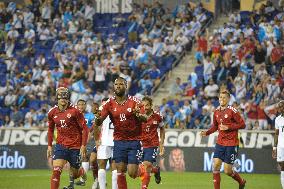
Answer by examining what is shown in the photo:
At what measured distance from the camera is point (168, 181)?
933 inches

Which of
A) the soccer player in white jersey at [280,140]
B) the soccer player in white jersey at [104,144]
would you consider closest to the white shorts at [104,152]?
the soccer player in white jersey at [104,144]

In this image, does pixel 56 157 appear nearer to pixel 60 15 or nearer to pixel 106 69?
pixel 106 69

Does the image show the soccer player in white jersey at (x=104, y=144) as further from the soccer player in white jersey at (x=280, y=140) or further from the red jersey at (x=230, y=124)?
the soccer player in white jersey at (x=280, y=140)

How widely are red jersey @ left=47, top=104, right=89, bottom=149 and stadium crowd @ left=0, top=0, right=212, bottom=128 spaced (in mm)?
13803

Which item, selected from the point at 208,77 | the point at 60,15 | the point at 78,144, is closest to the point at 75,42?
the point at 60,15

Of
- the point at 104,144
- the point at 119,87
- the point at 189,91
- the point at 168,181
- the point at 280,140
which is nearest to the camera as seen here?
the point at 119,87

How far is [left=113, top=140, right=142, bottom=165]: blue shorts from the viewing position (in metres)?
15.2

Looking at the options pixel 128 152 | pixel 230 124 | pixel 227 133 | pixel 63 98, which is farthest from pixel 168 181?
pixel 128 152

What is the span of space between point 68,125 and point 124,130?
1.74m

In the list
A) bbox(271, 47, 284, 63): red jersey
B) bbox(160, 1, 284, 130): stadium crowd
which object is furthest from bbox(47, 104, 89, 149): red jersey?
bbox(271, 47, 284, 63): red jersey

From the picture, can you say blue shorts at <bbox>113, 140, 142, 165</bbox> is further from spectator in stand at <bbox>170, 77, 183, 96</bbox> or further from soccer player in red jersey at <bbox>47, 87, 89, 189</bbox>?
spectator in stand at <bbox>170, 77, 183, 96</bbox>

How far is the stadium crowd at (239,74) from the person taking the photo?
2858 cm

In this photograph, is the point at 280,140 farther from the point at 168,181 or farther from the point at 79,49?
the point at 79,49

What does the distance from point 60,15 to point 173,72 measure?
6976 millimetres
